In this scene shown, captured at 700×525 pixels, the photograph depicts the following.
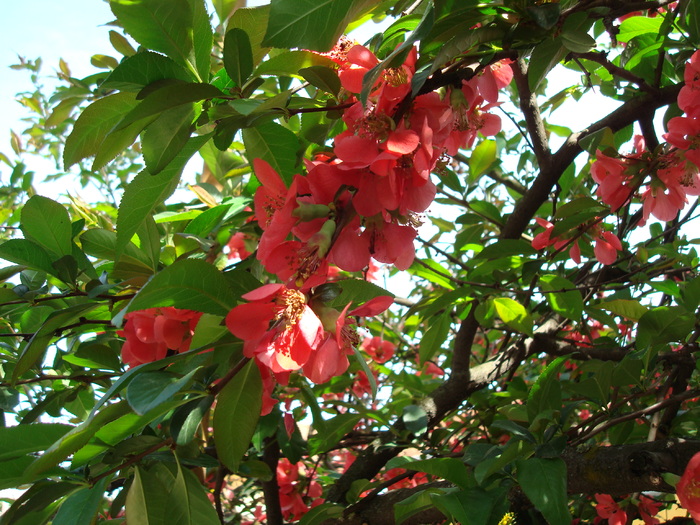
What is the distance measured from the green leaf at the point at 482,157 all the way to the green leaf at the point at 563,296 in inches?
16.8

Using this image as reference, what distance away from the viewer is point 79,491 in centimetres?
74

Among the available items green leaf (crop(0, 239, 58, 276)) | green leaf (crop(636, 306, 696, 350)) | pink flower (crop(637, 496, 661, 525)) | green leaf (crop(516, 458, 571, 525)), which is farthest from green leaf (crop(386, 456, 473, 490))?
pink flower (crop(637, 496, 661, 525))

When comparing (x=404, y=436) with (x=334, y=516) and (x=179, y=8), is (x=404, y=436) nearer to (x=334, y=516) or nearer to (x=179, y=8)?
(x=334, y=516)

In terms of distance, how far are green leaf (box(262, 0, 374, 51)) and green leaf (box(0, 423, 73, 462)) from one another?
56 cm

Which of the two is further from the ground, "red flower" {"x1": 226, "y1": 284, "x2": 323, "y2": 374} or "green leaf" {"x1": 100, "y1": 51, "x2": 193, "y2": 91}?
"green leaf" {"x1": 100, "y1": 51, "x2": 193, "y2": 91}

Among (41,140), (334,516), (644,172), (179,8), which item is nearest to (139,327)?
(179,8)

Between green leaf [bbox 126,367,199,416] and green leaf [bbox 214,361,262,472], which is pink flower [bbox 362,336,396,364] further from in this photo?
green leaf [bbox 126,367,199,416]

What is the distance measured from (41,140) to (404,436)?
2.61m

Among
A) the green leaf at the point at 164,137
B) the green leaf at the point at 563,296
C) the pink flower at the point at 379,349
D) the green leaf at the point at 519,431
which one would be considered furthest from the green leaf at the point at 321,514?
the pink flower at the point at 379,349

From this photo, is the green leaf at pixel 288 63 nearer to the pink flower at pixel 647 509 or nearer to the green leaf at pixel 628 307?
the green leaf at pixel 628 307

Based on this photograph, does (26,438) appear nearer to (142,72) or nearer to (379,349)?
(142,72)

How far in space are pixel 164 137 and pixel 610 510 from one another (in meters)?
1.45

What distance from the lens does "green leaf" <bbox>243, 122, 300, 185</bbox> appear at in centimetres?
80

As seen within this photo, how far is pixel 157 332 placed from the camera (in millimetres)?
869
